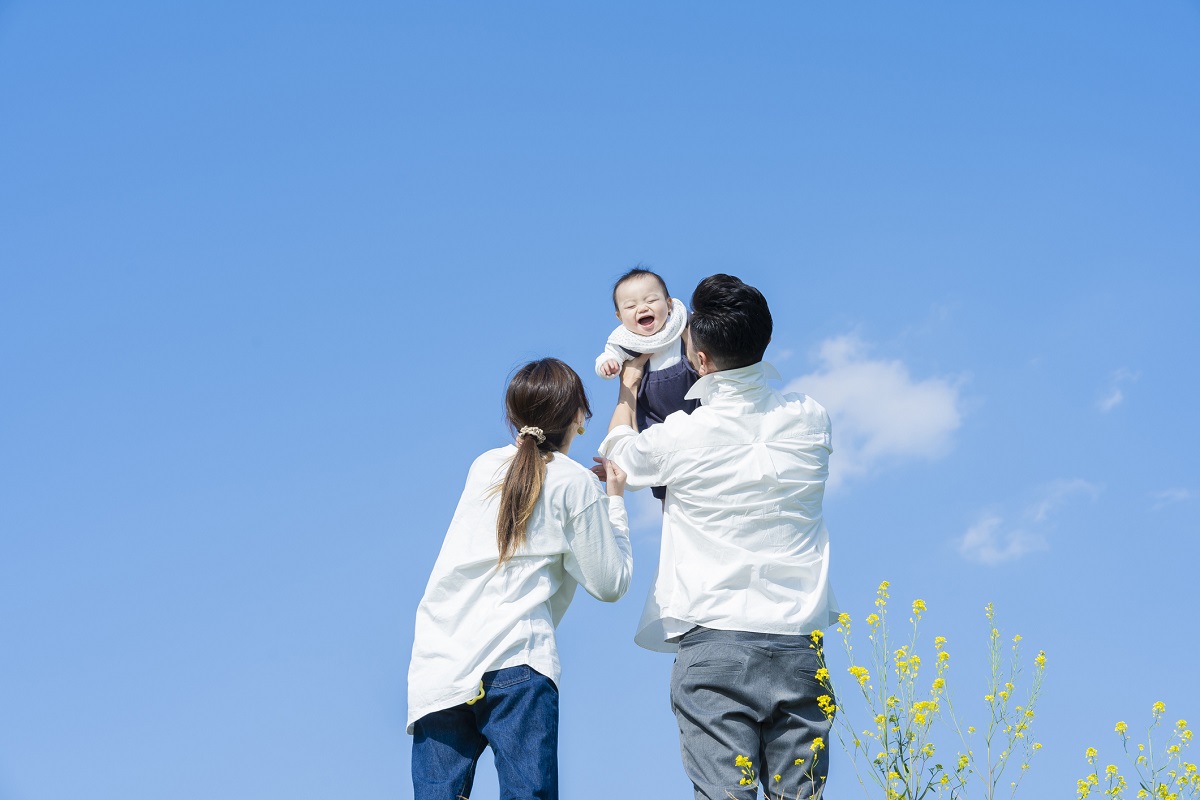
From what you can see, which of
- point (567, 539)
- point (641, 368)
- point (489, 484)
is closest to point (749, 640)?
point (567, 539)

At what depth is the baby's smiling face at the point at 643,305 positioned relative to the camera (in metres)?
5.54

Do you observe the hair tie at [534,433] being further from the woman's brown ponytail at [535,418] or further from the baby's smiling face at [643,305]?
the baby's smiling face at [643,305]

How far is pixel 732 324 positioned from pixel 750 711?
1356 mm

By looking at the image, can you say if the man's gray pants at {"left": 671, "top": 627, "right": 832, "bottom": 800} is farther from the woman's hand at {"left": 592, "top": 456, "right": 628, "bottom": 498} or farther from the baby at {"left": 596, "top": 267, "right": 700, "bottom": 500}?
the baby at {"left": 596, "top": 267, "right": 700, "bottom": 500}

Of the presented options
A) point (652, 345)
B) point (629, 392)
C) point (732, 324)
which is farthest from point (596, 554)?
point (652, 345)

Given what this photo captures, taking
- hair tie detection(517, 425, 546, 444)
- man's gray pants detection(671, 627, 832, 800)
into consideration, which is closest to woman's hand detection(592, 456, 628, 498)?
hair tie detection(517, 425, 546, 444)

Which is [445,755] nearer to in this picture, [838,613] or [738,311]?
[838,613]

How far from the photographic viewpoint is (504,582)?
163 inches

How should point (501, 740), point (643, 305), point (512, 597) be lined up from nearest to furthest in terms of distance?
point (501, 740) → point (512, 597) → point (643, 305)

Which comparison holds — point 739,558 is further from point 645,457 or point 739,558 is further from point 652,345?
point 652,345

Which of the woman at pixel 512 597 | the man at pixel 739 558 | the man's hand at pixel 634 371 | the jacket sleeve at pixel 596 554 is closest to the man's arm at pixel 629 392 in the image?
the man's hand at pixel 634 371

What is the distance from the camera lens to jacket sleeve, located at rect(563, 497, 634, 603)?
4203mm

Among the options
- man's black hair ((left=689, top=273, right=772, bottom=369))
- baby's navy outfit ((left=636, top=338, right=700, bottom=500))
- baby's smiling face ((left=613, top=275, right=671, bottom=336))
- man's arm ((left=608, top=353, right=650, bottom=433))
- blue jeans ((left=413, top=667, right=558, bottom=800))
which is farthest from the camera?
baby's smiling face ((left=613, top=275, right=671, bottom=336))

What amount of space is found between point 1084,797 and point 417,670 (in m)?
2.32
